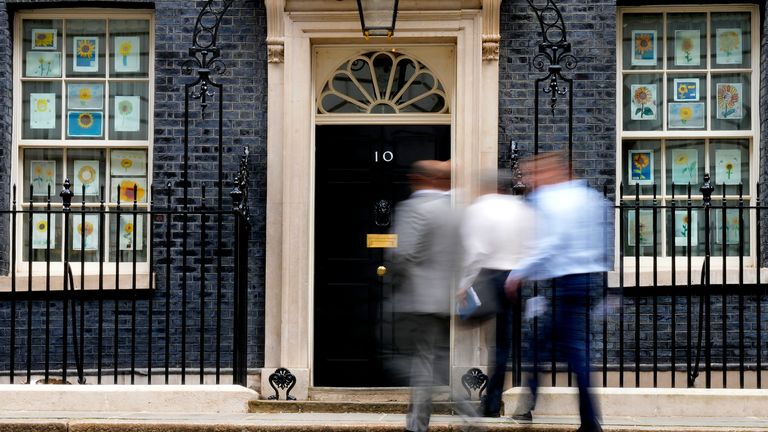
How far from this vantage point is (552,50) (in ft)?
30.9

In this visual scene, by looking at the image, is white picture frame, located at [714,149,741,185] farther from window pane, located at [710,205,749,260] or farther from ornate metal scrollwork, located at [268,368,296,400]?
ornate metal scrollwork, located at [268,368,296,400]

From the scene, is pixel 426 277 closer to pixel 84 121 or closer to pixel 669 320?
pixel 669 320

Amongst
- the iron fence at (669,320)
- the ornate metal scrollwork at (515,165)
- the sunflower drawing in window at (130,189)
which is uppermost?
the ornate metal scrollwork at (515,165)

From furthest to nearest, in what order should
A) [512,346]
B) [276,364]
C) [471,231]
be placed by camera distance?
[276,364] → [512,346] → [471,231]

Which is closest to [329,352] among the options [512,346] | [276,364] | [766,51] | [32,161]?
[276,364]

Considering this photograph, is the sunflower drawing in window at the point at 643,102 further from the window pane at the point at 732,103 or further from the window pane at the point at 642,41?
the window pane at the point at 732,103

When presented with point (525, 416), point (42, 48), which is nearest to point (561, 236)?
point (525, 416)

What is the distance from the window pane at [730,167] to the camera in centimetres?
991

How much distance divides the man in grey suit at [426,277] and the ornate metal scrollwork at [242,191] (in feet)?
8.11

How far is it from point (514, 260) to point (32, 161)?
5.24 metres

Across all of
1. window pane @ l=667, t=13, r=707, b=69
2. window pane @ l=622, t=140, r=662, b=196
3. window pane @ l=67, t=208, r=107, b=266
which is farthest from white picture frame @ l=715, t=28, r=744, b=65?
window pane @ l=67, t=208, r=107, b=266

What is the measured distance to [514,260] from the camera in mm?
6629

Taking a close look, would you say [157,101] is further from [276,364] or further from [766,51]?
[766,51]

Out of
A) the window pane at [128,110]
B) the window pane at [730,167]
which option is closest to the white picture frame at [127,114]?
the window pane at [128,110]
